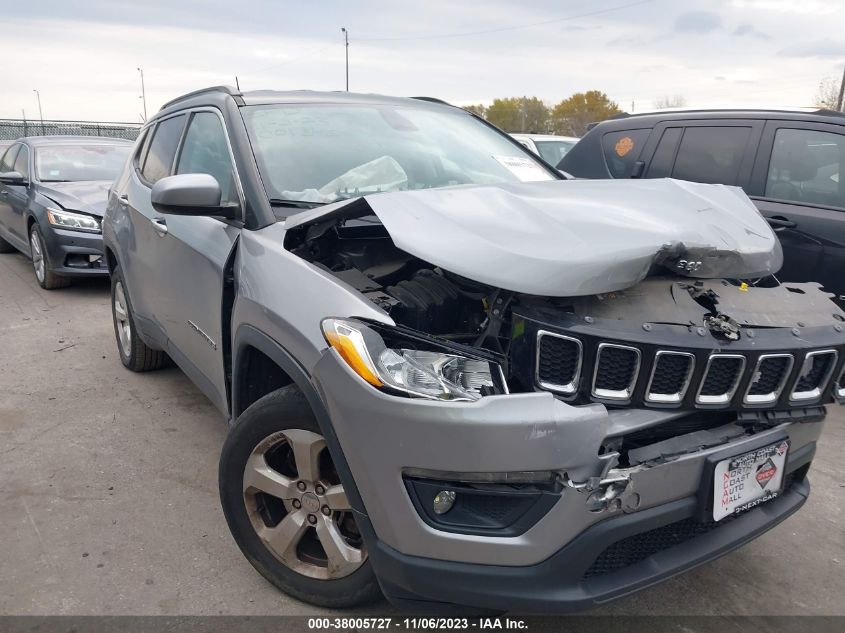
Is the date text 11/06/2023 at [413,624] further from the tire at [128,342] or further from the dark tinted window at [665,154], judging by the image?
the dark tinted window at [665,154]

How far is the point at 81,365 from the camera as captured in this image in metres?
5.05

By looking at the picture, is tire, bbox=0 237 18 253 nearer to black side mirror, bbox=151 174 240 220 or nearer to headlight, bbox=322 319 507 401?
black side mirror, bbox=151 174 240 220

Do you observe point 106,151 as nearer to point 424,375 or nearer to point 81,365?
point 81,365

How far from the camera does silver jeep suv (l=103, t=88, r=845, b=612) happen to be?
1810 millimetres

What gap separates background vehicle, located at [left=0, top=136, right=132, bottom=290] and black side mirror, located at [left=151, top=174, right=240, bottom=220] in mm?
5034

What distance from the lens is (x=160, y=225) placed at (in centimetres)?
357

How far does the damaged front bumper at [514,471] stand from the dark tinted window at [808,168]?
138 inches

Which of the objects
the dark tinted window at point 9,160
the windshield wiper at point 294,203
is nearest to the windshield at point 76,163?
A: the dark tinted window at point 9,160

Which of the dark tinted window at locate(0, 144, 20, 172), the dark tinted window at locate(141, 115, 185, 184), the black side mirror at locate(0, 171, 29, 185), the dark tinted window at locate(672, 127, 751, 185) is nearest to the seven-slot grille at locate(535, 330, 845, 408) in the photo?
the dark tinted window at locate(141, 115, 185, 184)

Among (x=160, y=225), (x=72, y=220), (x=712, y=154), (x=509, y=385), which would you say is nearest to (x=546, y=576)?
(x=509, y=385)

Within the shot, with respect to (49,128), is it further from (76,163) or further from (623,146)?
(623,146)

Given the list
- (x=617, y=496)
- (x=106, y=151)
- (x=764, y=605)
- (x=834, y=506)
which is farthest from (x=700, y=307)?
(x=106, y=151)

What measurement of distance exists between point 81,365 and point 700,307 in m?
4.53

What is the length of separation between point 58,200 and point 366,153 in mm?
5595
